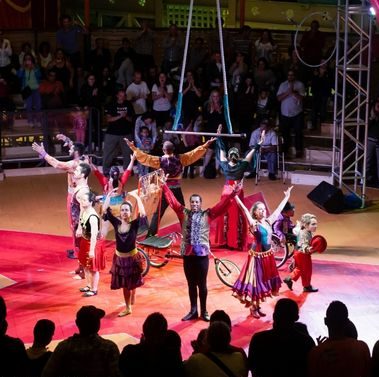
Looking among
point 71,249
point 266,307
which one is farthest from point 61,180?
point 266,307

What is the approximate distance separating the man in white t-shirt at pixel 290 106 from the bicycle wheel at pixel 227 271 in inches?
283

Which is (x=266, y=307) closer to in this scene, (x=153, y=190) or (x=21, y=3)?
(x=153, y=190)

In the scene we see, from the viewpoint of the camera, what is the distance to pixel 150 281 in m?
12.4

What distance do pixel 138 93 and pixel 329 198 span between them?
5.11m

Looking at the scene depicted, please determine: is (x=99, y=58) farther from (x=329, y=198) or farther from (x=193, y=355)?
(x=193, y=355)

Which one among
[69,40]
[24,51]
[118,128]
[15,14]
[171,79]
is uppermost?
[15,14]

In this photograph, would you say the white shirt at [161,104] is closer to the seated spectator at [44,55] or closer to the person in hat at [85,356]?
the seated spectator at [44,55]

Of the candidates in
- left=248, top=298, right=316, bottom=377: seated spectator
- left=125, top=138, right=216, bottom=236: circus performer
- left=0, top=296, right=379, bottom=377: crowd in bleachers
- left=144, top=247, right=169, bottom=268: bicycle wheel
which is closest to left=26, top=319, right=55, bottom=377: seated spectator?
left=0, top=296, right=379, bottom=377: crowd in bleachers

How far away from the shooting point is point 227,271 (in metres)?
12.0

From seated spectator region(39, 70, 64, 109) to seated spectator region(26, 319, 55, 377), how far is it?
12.5 meters

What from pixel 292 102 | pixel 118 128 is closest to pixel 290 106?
pixel 292 102

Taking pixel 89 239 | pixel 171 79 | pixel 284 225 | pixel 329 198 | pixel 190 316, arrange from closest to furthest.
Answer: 1. pixel 190 316
2. pixel 89 239
3. pixel 284 225
4. pixel 329 198
5. pixel 171 79

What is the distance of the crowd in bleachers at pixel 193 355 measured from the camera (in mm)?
6645

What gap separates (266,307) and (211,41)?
11030 mm
